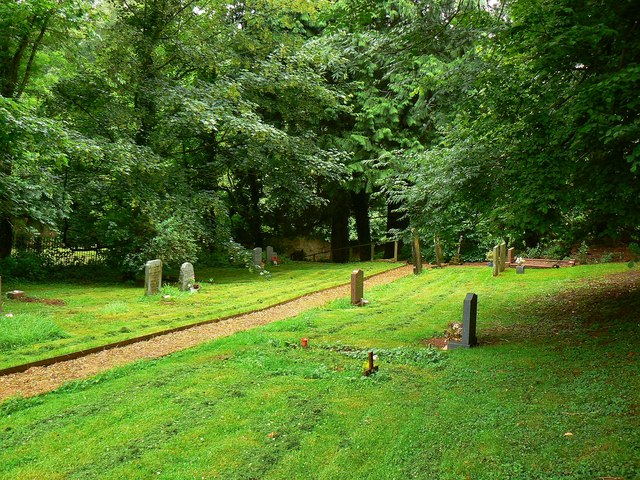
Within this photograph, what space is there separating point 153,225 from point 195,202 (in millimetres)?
2174

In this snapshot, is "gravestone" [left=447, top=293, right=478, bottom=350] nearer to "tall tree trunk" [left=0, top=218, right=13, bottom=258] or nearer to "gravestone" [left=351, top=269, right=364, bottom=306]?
"gravestone" [left=351, top=269, right=364, bottom=306]

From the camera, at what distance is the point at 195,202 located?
17.0m

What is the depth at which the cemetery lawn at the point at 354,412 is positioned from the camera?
4.07m

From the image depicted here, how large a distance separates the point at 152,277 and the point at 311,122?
36.6 ft

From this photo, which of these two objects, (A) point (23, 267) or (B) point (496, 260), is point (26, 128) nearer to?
(A) point (23, 267)

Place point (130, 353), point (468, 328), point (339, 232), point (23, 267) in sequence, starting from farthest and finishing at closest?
point (339, 232), point (23, 267), point (130, 353), point (468, 328)

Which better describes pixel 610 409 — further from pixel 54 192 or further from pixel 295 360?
pixel 54 192

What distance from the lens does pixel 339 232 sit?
2717cm

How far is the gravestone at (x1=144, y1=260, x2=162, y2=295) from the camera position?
13148 mm

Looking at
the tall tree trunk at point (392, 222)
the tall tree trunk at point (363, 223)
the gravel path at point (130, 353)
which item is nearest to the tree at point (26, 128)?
the gravel path at point (130, 353)

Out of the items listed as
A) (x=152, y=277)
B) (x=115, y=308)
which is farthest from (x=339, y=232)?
(x=115, y=308)

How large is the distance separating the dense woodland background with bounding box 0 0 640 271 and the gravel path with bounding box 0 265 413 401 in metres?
3.75

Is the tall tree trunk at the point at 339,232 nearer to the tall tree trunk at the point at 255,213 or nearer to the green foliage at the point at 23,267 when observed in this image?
the tall tree trunk at the point at 255,213

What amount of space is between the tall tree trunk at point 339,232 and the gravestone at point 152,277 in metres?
13.9
